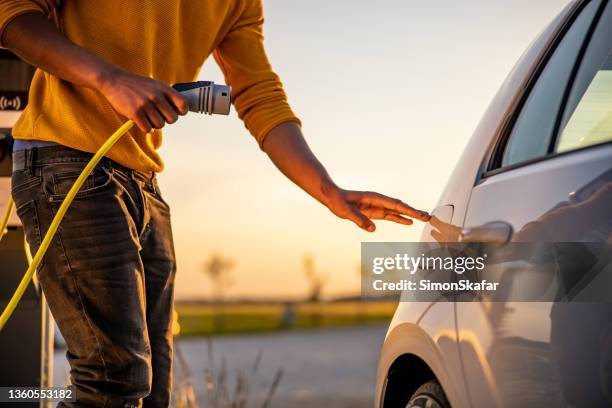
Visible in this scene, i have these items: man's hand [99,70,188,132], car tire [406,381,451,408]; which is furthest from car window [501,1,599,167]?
man's hand [99,70,188,132]

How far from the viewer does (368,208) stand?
7.60 ft

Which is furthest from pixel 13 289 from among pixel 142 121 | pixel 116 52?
pixel 142 121

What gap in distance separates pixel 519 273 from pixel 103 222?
90 cm

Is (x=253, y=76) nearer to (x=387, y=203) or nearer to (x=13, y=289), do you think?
(x=387, y=203)

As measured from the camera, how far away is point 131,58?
2102 mm

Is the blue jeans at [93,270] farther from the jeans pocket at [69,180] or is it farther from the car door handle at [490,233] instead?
the car door handle at [490,233]

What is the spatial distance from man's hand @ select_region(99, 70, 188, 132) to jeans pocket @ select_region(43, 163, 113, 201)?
215mm

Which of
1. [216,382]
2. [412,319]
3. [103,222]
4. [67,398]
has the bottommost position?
[216,382]

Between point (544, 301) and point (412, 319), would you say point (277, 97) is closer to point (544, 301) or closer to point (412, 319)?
point (412, 319)

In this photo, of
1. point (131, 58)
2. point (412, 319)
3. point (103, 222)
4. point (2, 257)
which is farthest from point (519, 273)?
point (2, 257)

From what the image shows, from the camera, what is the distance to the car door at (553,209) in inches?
57.5

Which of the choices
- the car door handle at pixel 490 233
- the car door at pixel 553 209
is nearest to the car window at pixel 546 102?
the car door at pixel 553 209

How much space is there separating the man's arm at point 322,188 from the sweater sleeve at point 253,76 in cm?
4

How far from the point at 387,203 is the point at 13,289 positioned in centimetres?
175
